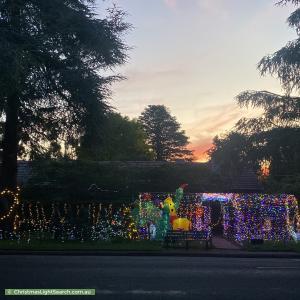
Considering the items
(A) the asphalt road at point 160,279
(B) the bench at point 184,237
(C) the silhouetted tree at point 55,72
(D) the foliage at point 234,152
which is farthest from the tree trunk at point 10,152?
(A) the asphalt road at point 160,279

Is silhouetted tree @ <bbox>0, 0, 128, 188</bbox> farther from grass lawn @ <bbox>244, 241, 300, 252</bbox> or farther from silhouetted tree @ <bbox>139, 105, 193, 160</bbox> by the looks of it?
silhouetted tree @ <bbox>139, 105, 193, 160</bbox>

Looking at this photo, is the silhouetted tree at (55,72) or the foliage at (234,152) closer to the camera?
the silhouetted tree at (55,72)

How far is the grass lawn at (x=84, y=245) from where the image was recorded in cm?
1930

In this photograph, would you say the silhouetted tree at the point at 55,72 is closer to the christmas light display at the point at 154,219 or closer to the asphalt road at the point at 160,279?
the christmas light display at the point at 154,219

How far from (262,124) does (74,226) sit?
34.2ft

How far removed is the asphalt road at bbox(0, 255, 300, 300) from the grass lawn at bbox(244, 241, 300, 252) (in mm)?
6797

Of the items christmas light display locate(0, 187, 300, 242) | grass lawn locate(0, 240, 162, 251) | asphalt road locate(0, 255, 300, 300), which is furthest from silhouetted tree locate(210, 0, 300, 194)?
asphalt road locate(0, 255, 300, 300)

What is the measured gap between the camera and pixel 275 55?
21984 millimetres

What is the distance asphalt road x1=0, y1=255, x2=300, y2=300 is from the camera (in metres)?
8.73

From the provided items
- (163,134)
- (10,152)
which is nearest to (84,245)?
(10,152)

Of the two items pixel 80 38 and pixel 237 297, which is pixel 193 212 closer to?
pixel 80 38

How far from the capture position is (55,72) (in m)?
23.2

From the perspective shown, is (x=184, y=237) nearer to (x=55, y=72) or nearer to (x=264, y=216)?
(x=264, y=216)

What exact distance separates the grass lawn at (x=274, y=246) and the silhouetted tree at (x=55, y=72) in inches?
Answer: 398
